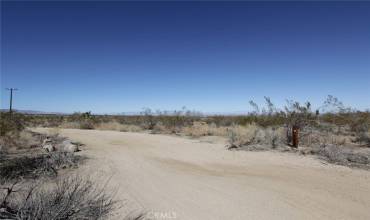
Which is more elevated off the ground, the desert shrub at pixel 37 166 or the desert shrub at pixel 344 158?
the desert shrub at pixel 344 158

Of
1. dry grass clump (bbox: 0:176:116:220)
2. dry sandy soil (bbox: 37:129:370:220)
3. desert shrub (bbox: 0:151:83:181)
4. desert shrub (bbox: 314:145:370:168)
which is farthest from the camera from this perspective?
desert shrub (bbox: 314:145:370:168)

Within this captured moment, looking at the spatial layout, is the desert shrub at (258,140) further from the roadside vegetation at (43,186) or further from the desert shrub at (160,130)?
the desert shrub at (160,130)

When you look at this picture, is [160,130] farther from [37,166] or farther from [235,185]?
[235,185]

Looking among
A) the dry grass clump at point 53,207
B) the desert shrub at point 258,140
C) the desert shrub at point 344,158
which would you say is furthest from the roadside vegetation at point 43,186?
the desert shrub at point 344,158

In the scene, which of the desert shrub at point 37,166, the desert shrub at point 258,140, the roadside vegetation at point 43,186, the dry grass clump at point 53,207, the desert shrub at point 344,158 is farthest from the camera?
the desert shrub at point 258,140

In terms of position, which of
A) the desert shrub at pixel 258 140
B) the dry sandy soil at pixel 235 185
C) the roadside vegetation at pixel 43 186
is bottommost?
the dry sandy soil at pixel 235 185

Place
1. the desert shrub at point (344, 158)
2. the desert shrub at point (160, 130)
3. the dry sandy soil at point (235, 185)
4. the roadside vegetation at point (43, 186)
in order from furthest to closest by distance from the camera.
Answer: the desert shrub at point (160, 130)
the desert shrub at point (344, 158)
the dry sandy soil at point (235, 185)
the roadside vegetation at point (43, 186)

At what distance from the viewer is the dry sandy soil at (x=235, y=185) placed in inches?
250

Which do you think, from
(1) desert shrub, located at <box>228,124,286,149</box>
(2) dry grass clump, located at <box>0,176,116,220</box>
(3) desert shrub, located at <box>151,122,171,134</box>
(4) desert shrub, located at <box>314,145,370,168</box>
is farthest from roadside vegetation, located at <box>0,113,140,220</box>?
(3) desert shrub, located at <box>151,122,171,134</box>

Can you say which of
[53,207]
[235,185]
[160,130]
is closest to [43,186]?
[53,207]

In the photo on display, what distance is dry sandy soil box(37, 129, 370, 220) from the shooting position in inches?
250

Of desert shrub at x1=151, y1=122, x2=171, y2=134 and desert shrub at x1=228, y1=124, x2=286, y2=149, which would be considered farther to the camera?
desert shrub at x1=151, y1=122, x2=171, y2=134

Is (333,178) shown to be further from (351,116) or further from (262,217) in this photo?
(351,116)

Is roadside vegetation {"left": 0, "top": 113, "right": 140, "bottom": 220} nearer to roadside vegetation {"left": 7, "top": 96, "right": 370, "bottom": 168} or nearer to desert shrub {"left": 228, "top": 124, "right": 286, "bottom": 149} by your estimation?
roadside vegetation {"left": 7, "top": 96, "right": 370, "bottom": 168}
